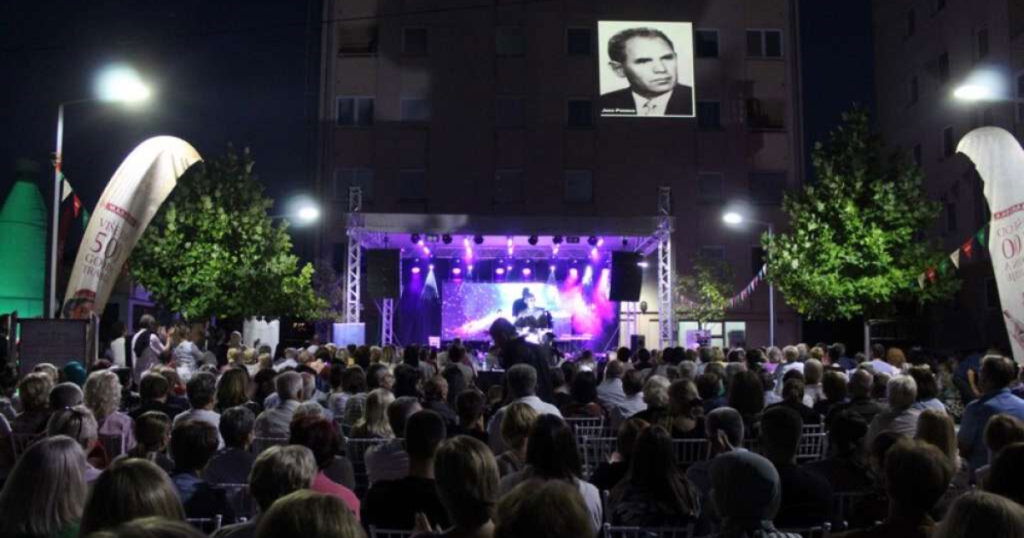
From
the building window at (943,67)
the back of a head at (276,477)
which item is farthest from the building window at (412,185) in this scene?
the back of a head at (276,477)

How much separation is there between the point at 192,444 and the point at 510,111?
3115 centimetres

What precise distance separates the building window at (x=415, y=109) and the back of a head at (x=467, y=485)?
32120 millimetres

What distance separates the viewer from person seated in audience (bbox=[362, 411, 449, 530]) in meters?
4.56

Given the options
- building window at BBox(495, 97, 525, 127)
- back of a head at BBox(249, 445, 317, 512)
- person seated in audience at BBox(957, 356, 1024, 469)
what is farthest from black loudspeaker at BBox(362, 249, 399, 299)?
Result: back of a head at BBox(249, 445, 317, 512)

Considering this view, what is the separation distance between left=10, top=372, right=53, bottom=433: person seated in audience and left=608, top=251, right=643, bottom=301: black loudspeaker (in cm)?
1794

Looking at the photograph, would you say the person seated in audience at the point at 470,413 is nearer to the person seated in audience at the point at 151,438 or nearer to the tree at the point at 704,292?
the person seated in audience at the point at 151,438

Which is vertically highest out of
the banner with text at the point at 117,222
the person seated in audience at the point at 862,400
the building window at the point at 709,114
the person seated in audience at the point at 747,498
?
the building window at the point at 709,114

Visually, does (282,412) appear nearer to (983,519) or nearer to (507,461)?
(507,461)

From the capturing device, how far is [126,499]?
2709mm

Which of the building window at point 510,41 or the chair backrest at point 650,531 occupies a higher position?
the building window at point 510,41

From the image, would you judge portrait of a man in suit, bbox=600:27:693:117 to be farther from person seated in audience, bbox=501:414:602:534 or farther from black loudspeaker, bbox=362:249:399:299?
A: person seated in audience, bbox=501:414:602:534

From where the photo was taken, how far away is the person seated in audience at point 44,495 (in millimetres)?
3129

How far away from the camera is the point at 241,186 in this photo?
2228 centimetres

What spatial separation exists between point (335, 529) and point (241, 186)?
21366mm
